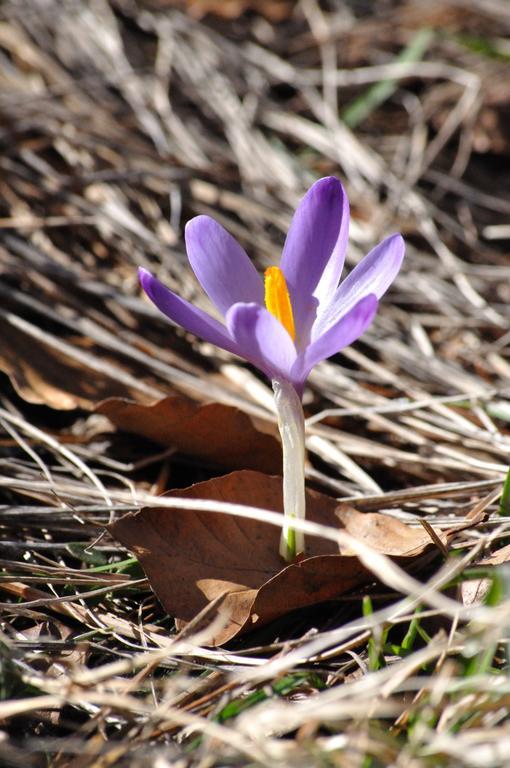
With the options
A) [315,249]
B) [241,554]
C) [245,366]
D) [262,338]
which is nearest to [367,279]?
[315,249]

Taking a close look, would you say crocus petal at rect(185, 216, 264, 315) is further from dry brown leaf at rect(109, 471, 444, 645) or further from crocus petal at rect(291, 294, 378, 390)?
dry brown leaf at rect(109, 471, 444, 645)

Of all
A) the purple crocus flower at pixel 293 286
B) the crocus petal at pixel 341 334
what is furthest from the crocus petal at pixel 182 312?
the crocus petal at pixel 341 334

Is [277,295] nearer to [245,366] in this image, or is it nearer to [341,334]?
[341,334]

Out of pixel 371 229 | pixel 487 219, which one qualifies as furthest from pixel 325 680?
pixel 487 219

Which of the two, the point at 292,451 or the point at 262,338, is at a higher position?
the point at 262,338

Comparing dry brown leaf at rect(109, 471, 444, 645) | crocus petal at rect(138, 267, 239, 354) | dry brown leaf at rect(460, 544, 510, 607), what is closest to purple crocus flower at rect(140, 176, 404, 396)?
crocus petal at rect(138, 267, 239, 354)

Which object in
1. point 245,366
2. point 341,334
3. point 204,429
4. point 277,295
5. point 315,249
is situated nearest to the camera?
point 341,334

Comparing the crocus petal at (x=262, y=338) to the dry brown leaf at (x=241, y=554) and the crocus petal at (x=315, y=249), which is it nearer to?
the crocus petal at (x=315, y=249)

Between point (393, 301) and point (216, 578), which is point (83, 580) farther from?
point (393, 301)
